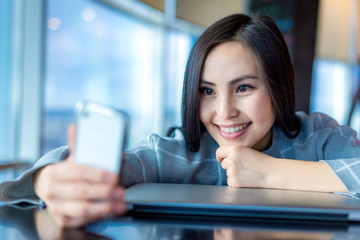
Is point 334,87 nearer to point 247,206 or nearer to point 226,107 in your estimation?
point 226,107

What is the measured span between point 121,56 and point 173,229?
3801 millimetres

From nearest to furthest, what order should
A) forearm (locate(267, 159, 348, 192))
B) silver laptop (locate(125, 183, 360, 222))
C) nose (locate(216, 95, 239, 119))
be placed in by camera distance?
silver laptop (locate(125, 183, 360, 222)), forearm (locate(267, 159, 348, 192)), nose (locate(216, 95, 239, 119))

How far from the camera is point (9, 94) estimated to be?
83.4 inches

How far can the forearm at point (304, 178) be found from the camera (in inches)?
24.1

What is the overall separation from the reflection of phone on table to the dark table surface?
95 millimetres

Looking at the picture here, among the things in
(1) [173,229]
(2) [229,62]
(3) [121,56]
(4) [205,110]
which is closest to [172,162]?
(4) [205,110]

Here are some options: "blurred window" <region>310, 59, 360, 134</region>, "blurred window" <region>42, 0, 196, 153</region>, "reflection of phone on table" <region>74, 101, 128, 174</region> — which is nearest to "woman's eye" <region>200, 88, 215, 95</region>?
"reflection of phone on table" <region>74, 101, 128, 174</region>

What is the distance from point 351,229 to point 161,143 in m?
0.44

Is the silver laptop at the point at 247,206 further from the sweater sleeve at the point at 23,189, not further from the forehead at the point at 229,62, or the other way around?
the forehead at the point at 229,62

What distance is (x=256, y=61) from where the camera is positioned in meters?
0.77

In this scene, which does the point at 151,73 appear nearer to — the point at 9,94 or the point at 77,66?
the point at 77,66

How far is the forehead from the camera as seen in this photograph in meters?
0.73

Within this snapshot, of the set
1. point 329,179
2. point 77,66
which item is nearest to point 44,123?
point 77,66

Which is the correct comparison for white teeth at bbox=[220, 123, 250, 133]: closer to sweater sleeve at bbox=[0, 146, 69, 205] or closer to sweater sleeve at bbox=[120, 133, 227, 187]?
sweater sleeve at bbox=[120, 133, 227, 187]
